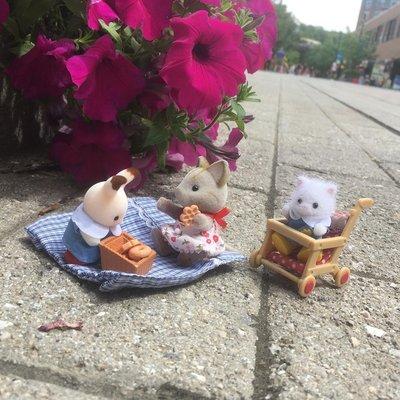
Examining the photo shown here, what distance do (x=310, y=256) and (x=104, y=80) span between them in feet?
2.64

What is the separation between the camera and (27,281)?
4.39 ft

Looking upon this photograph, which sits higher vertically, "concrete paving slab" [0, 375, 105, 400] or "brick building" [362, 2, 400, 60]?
"concrete paving slab" [0, 375, 105, 400]

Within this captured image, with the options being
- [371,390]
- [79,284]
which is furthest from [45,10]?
[371,390]

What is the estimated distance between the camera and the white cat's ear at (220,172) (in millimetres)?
1492

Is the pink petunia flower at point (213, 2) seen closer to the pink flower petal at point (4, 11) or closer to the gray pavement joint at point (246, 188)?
the pink flower petal at point (4, 11)

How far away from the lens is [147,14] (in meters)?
1.58

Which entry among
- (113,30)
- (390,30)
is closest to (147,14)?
(113,30)

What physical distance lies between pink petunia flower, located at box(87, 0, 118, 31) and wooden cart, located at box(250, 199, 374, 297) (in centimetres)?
76

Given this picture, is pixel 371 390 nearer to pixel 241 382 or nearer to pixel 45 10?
pixel 241 382

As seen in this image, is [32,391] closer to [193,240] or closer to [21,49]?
[193,240]

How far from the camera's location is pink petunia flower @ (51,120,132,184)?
186 cm

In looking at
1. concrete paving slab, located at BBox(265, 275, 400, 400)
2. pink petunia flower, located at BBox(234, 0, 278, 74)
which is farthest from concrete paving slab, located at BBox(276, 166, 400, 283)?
pink petunia flower, located at BBox(234, 0, 278, 74)

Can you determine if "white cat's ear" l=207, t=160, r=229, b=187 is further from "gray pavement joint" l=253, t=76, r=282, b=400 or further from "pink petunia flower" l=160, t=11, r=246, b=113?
"gray pavement joint" l=253, t=76, r=282, b=400

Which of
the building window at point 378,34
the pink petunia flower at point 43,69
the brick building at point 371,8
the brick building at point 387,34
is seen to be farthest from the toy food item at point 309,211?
the brick building at point 371,8
